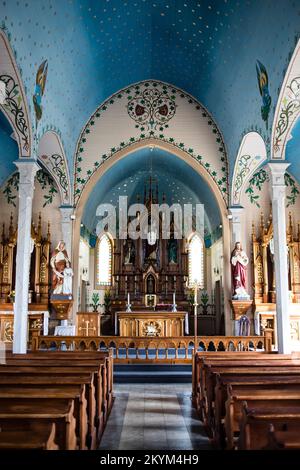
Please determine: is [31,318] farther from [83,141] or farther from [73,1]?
[73,1]

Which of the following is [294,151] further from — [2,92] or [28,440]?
[28,440]

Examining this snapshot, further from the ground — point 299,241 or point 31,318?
point 299,241

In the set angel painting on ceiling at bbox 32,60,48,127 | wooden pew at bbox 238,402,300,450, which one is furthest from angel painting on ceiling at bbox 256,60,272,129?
wooden pew at bbox 238,402,300,450

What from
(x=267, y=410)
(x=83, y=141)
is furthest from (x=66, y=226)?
(x=267, y=410)

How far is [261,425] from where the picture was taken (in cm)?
380

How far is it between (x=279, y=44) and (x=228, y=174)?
22.0ft

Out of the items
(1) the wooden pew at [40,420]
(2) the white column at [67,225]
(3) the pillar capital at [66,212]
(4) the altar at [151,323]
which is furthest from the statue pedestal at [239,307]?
(1) the wooden pew at [40,420]

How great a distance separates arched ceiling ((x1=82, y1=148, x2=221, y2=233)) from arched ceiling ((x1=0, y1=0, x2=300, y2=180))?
2.32 metres

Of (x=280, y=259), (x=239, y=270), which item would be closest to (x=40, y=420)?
(x=280, y=259)
